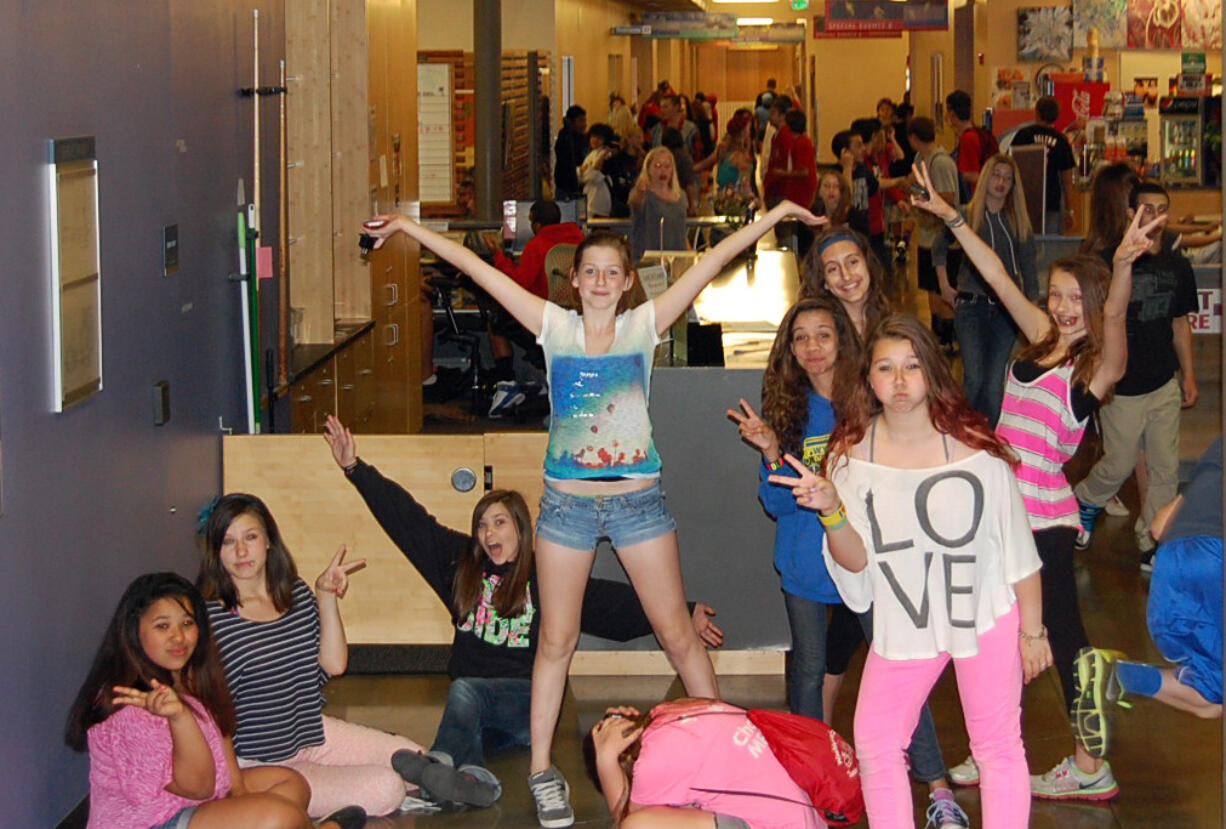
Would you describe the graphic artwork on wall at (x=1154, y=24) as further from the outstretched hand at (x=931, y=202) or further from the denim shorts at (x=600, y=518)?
the denim shorts at (x=600, y=518)

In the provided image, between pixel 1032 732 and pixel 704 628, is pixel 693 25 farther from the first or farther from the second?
pixel 704 628

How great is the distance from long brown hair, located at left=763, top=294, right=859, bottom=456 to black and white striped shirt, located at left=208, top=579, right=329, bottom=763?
1459mm

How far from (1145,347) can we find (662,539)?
307 centimetres

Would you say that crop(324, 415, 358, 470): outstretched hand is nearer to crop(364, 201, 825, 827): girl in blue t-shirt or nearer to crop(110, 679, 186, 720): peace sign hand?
crop(364, 201, 825, 827): girl in blue t-shirt

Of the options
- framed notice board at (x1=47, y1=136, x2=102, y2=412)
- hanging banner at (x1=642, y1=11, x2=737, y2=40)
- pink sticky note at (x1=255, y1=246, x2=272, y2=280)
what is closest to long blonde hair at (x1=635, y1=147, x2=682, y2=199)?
pink sticky note at (x1=255, y1=246, x2=272, y2=280)

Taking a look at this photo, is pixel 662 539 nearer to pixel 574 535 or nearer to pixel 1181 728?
pixel 574 535

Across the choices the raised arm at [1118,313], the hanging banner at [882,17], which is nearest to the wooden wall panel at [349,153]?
the raised arm at [1118,313]

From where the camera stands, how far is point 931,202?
4.88m

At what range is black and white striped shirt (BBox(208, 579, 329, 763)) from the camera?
4.79 metres

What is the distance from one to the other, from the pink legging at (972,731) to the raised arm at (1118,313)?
97cm

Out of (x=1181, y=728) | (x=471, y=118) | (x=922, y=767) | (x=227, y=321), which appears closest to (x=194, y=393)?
(x=227, y=321)

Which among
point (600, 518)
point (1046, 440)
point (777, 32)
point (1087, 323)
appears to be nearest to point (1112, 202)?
point (1087, 323)

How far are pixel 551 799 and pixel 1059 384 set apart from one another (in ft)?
6.04

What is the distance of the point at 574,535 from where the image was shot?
185 inches
